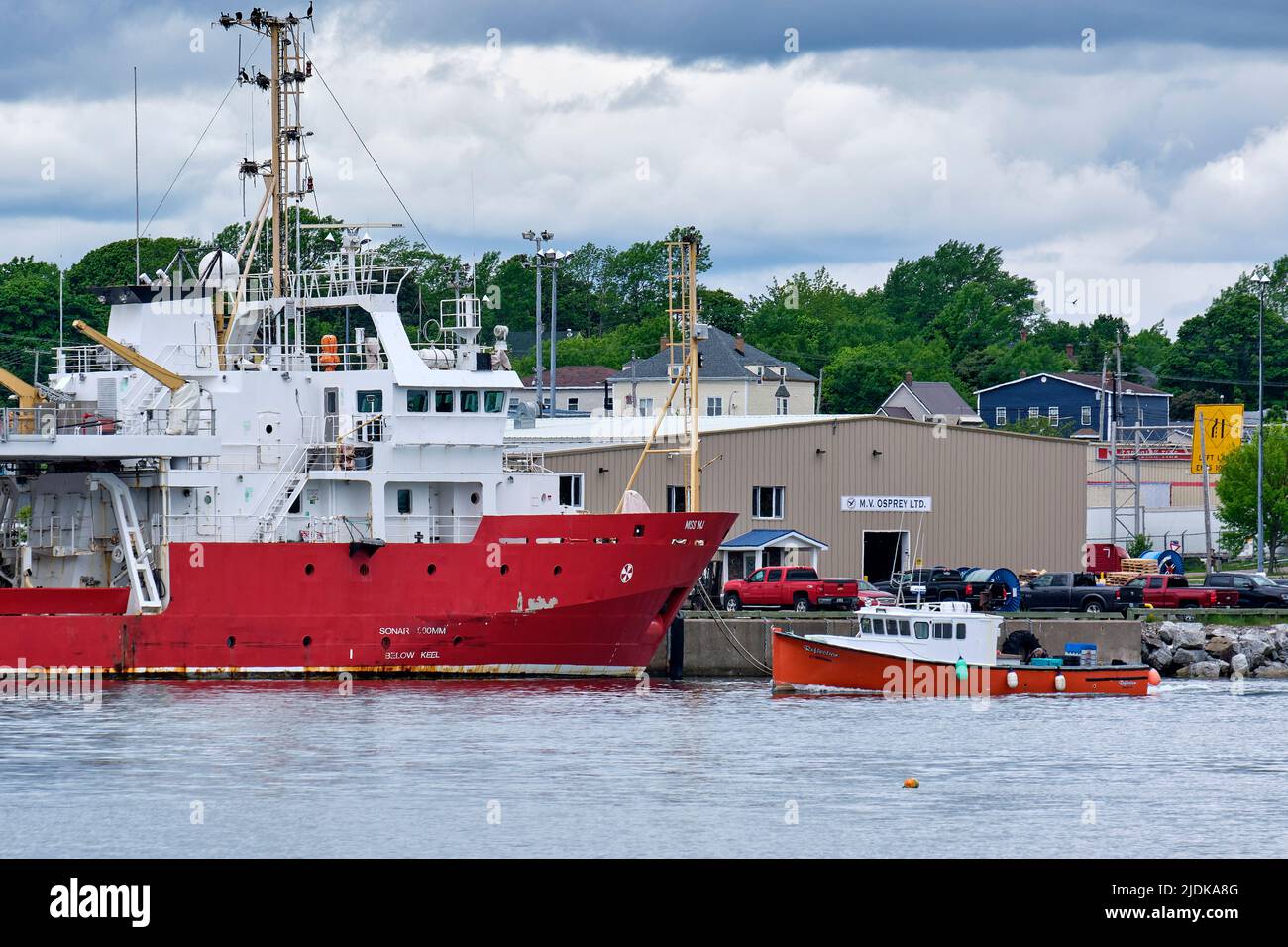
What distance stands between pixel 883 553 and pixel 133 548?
97.7 ft

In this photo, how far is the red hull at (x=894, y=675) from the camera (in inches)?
1694

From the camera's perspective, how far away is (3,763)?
32.3 meters

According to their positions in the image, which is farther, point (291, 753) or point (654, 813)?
point (291, 753)

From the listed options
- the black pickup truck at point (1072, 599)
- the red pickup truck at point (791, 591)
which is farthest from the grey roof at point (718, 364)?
the red pickup truck at point (791, 591)

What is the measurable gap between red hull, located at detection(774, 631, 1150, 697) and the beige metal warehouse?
17179 millimetres

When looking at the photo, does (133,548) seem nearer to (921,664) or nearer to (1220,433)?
(921,664)

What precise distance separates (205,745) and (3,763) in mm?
3411

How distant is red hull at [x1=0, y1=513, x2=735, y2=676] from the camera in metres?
42.3

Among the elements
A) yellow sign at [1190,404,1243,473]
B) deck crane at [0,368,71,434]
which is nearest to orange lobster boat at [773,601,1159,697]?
deck crane at [0,368,71,434]
